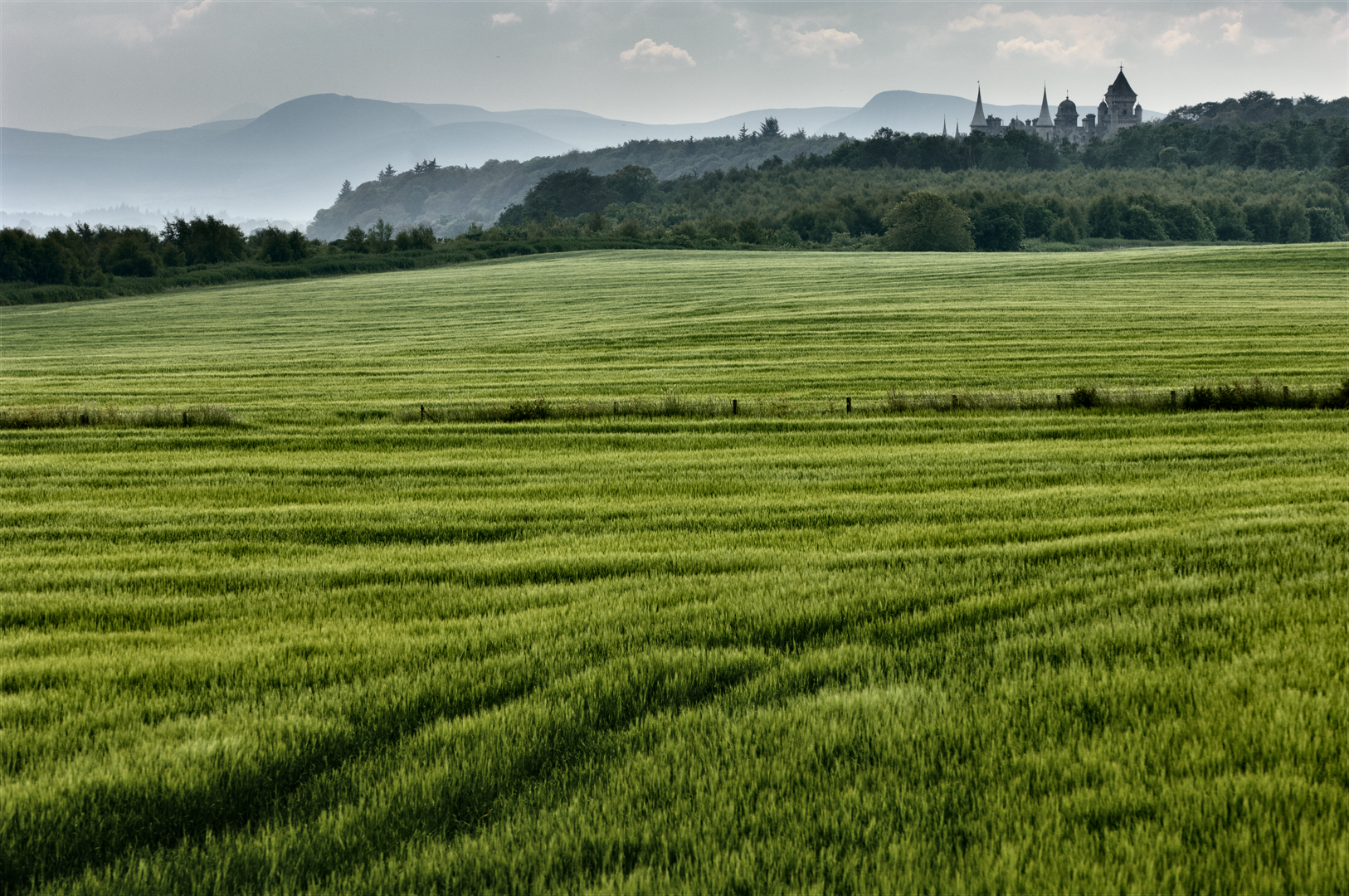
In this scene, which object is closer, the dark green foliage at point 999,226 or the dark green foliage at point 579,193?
the dark green foliage at point 999,226

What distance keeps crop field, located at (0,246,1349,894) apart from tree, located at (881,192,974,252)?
308 ft

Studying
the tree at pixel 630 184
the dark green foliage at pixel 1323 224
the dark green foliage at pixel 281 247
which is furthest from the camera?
the tree at pixel 630 184

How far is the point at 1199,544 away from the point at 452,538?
719 cm

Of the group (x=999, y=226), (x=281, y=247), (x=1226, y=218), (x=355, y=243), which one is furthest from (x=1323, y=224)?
(x=281, y=247)

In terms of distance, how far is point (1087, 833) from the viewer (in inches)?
147

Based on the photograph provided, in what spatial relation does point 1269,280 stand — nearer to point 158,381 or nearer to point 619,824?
point 158,381

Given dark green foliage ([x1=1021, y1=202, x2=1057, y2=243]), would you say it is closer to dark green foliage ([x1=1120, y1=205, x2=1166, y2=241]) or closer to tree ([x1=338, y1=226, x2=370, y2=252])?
dark green foliage ([x1=1120, y1=205, x2=1166, y2=241])

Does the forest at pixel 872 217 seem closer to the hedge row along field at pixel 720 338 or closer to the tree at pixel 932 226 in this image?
the tree at pixel 932 226

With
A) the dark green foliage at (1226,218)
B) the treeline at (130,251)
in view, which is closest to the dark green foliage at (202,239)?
the treeline at (130,251)

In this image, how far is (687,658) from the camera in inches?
221

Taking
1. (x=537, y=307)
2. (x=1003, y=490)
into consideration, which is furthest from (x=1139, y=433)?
(x=537, y=307)

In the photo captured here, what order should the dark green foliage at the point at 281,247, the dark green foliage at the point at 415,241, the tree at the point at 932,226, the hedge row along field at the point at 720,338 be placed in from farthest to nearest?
the dark green foliage at the point at 415,241, the tree at the point at 932,226, the dark green foliage at the point at 281,247, the hedge row along field at the point at 720,338

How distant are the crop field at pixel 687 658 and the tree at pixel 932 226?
3692 inches

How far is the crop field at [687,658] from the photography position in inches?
150
